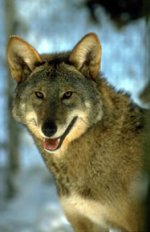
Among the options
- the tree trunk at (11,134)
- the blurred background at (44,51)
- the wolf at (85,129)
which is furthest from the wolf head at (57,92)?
the tree trunk at (11,134)

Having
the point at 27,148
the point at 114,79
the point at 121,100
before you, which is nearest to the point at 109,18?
the point at 114,79

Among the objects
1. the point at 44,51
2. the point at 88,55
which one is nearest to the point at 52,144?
the point at 88,55

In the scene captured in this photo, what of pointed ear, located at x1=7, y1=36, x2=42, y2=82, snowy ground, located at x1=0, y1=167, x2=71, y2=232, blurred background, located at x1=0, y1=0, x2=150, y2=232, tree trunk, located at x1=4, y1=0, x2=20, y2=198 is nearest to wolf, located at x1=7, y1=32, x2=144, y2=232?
pointed ear, located at x1=7, y1=36, x2=42, y2=82

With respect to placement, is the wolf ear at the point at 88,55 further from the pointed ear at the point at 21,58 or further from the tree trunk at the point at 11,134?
the tree trunk at the point at 11,134

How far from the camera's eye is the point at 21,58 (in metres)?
6.02

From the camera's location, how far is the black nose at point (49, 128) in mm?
5582

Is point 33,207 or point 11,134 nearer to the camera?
point 33,207

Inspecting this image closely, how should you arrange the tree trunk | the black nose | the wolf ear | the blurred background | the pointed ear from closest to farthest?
the black nose, the wolf ear, the pointed ear, the blurred background, the tree trunk

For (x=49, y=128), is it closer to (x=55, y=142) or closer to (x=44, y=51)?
(x=55, y=142)

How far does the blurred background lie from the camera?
32.0 feet

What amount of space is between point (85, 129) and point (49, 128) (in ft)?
1.26

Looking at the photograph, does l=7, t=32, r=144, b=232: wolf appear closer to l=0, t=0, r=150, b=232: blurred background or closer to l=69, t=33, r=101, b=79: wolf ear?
l=69, t=33, r=101, b=79: wolf ear

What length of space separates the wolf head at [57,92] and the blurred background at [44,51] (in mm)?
3504

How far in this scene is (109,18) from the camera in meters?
10.3
